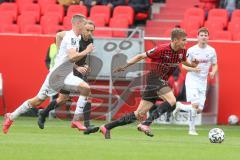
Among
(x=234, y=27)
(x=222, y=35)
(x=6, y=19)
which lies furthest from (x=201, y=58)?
(x=6, y=19)

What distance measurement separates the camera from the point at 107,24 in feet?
81.9

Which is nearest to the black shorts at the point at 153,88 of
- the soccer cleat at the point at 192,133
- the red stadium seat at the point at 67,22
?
the soccer cleat at the point at 192,133

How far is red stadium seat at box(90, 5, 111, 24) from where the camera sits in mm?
25067

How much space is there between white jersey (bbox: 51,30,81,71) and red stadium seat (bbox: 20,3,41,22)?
8.18m

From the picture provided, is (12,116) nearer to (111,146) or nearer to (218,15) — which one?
(111,146)

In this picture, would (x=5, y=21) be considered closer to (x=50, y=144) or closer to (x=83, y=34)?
(x=83, y=34)

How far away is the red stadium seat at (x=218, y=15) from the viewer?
78.3 feet

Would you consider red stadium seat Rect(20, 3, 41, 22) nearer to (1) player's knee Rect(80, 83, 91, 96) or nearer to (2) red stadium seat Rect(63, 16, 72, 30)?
(2) red stadium seat Rect(63, 16, 72, 30)

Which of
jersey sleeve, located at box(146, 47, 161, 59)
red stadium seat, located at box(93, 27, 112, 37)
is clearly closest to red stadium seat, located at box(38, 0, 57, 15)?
red stadium seat, located at box(93, 27, 112, 37)

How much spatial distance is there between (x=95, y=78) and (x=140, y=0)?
3.64 metres

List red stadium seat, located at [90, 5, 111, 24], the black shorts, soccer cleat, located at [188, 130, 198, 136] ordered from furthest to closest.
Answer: red stadium seat, located at [90, 5, 111, 24] < soccer cleat, located at [188, 130, 198, 136] < the black shorts

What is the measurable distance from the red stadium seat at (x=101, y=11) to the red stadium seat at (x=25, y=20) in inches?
65.2

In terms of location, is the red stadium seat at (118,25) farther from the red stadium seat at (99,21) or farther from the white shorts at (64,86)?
the white shorts at (64,86)

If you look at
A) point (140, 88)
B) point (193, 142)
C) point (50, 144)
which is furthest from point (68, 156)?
point (140, 88)
